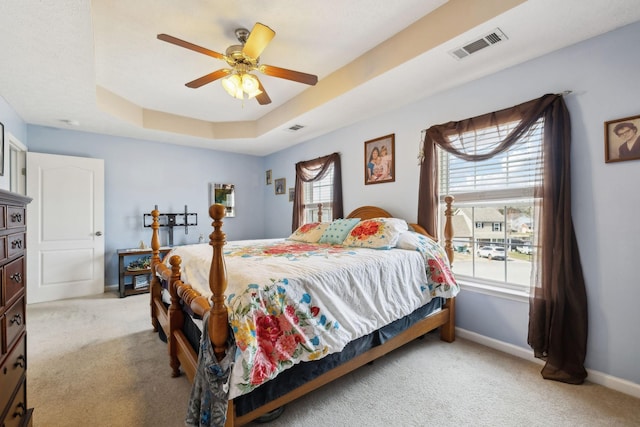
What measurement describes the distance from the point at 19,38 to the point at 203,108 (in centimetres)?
207

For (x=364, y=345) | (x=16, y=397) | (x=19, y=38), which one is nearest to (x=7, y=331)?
(x=16, y=397)

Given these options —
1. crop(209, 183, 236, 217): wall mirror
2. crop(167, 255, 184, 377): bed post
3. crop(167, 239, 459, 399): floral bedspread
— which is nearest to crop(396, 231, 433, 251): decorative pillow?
crop(167, 239, 459, 399): floral bedspread

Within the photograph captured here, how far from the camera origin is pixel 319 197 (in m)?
4.50

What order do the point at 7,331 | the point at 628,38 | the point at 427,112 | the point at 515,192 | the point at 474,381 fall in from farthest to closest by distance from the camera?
the point at 427,112
the point at 515,192
the point at 474,381
the point at 628,38
the point at 7,331

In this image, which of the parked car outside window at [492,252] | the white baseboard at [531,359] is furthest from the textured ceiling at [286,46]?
the white baseboard at [531,359]

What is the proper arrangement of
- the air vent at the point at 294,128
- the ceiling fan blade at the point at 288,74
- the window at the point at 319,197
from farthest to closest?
the window at the point at 319,197, the air vent at the point at 294,128, the ceiling fan blade at the point at 288,74

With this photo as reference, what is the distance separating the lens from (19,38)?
1.93 m

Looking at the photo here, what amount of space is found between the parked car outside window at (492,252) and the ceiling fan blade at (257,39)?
8.40 feet

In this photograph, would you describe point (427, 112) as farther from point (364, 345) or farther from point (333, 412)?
point (333, 412)

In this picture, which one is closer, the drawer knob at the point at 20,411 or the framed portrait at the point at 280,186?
the drawer knob at the point at 20,411

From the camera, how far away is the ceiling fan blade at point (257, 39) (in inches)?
73.8

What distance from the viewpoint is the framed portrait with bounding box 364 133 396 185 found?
3316mm

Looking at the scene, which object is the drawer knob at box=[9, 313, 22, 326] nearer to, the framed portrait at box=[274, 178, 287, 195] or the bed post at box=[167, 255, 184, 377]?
the bed post at box=[167, 255, 184, 377]

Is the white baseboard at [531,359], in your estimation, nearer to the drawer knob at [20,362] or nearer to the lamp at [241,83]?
the lamp at [241,83]
